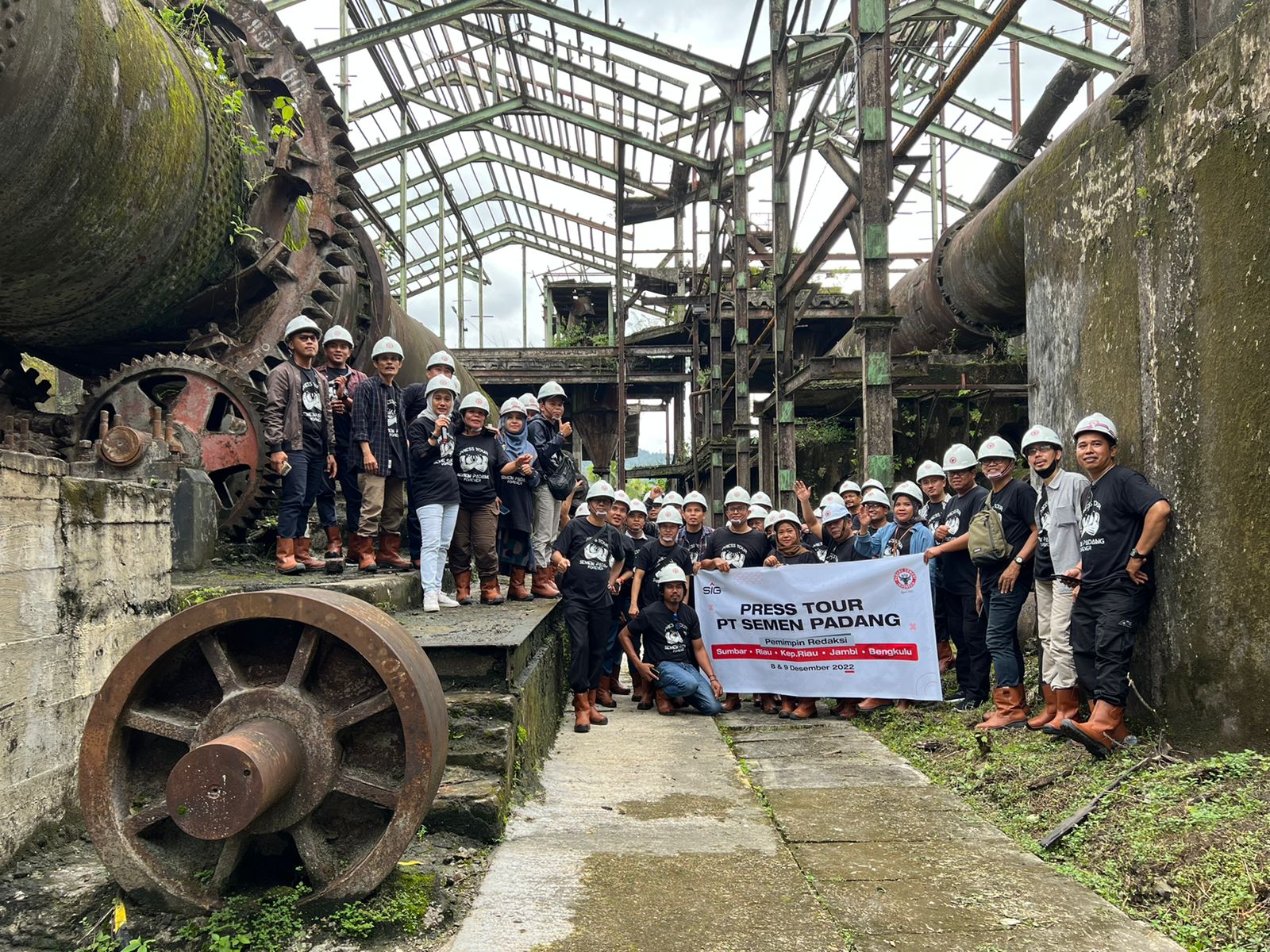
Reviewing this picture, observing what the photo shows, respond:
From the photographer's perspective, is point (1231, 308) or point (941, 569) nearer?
point (1231, 308)

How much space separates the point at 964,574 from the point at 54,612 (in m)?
5.07

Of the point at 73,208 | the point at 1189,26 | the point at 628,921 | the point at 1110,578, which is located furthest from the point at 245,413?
the point at 1189,26

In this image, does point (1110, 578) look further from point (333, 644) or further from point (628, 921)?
point (333, 644)

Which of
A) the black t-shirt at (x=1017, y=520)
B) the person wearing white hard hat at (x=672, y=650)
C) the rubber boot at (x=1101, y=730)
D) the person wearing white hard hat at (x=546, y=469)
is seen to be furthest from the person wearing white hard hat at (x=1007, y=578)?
the person wearing white hard hat at (x=546, y=469)

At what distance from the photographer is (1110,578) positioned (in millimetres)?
4504

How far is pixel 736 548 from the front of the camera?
718 cm

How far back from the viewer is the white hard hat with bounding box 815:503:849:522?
7.27 metres

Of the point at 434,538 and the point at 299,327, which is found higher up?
the point at 299,327

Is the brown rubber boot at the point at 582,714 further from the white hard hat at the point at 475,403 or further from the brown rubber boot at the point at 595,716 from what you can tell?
the white hard hat at the point at 475,403

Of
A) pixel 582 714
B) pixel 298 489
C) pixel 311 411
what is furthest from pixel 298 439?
pixel 582 714

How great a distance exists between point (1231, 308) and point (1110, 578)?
135cm

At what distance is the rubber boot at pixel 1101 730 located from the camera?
4297 mm

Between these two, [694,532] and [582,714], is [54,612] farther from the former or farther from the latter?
[694,532]

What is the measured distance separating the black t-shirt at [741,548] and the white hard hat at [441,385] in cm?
254
